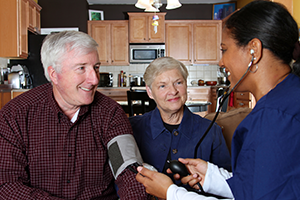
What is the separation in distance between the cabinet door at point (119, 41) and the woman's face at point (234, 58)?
5.43m

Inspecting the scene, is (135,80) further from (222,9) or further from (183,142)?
(183,142)

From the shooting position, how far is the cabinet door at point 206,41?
247 inches

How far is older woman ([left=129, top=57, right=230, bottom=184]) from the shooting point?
54.7 inches

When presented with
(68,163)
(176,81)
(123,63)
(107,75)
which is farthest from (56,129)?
(123,63)

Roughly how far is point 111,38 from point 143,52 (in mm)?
879

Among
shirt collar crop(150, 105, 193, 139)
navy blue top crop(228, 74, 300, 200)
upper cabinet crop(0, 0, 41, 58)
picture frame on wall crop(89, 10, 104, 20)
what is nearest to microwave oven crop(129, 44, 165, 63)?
picture frame on wall crop(89, 10, 104, 20)

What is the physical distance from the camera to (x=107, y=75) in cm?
586

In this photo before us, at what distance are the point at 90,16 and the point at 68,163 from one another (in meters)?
5.82

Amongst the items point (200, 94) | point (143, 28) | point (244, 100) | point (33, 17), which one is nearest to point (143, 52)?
point (143, 28)

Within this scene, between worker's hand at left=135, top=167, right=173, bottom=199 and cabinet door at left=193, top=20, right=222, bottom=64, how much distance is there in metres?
5.55

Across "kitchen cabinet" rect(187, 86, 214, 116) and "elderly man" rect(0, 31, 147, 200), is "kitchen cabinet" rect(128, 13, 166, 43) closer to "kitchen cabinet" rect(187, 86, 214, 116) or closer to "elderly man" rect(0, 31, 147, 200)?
"kitchen cabinet" rect(187, 86, 214, 116)

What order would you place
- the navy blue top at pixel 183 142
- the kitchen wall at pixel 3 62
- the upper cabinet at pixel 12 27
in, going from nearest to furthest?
the navy blue top at pixel 183 142
the upper cabinet at pixel 12 27
the kitchen wall at pixel 3 62

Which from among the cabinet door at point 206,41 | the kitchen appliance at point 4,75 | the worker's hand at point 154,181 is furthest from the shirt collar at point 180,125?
the cabinet door at point 206,41

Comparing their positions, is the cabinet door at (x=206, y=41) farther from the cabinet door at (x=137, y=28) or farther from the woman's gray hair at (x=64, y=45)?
the woman's gray hair at (x=64, y=45)
